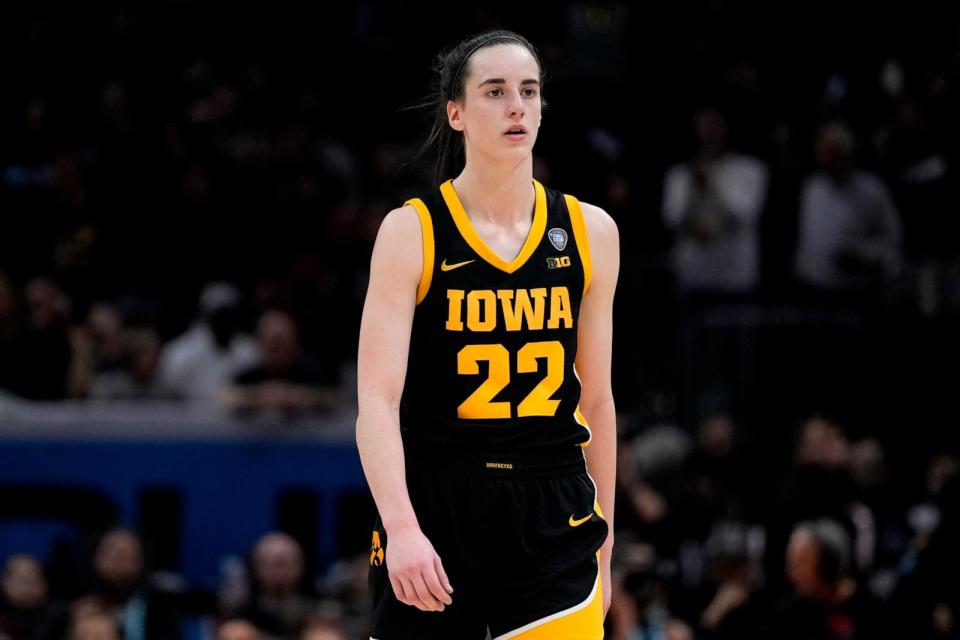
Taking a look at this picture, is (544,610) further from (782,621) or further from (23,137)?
(23,137)

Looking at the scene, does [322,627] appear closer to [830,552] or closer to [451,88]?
[830,552]

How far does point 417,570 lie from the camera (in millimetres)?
3992

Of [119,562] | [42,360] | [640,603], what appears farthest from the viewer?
[42,360]

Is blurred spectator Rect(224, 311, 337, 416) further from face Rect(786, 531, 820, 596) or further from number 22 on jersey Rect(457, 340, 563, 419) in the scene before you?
number 22 on jersey Rect(457, 340, 563, 419)

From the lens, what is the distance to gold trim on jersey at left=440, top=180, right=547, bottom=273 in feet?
14.2

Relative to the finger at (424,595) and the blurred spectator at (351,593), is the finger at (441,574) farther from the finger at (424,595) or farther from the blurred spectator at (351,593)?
the blurred spectator at (351,593)

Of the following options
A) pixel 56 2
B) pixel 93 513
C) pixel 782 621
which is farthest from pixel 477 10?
pixel 782 621

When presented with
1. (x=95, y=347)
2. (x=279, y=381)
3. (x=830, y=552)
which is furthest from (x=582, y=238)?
(x=95, y=347)

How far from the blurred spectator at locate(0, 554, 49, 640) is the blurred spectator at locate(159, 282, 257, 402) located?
220cm

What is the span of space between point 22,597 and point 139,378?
2.35 meters

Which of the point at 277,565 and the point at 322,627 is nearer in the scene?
the point at 322,627

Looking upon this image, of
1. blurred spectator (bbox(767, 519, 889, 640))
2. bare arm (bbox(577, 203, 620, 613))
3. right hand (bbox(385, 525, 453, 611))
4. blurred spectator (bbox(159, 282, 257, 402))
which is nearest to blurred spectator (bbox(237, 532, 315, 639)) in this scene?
blurred spectator (bbox(159, 282, 257, 402))

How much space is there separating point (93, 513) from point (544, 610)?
22.2 ft

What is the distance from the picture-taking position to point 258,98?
48.2ft
